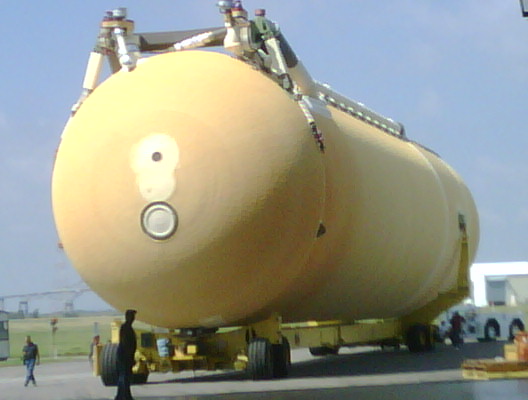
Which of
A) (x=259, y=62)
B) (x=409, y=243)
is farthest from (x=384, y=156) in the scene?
(x=259, y=62)

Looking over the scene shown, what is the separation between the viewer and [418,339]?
28.8 meters

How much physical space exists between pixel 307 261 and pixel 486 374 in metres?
3.84

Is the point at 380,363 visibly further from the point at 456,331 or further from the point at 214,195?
the point at 214,195

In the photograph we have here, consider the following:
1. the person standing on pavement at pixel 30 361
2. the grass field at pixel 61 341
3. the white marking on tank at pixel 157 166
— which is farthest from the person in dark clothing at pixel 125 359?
the person standing on pavement at pixel 30 361

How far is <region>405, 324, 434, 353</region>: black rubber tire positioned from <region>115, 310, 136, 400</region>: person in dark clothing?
14.2 meters

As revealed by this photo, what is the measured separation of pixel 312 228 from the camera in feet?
60.3

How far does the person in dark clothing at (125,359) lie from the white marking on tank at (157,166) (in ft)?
7.32

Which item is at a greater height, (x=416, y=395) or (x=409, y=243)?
(x=409, y=243)

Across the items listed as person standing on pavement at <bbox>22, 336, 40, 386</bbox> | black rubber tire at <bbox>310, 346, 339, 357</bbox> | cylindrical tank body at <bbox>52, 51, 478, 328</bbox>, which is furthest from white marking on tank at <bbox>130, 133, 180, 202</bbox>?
black rubber tire at <bbox>310, 346, 339, 357</bbox>

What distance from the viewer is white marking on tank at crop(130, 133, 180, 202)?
17.4 m

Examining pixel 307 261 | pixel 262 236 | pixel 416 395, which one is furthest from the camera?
pixel 307 261

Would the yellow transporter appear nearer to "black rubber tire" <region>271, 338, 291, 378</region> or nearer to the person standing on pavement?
"black rubber tire" <region>271, 338, 291, 378</region>

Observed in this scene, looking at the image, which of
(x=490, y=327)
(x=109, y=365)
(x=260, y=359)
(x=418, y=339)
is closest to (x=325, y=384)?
(x=260, y=359)

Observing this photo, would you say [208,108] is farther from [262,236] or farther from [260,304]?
[260,304]
